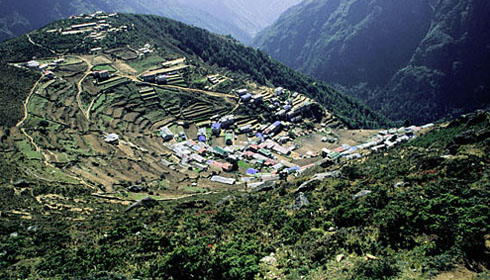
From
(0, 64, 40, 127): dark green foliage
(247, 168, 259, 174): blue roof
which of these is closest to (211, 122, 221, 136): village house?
(247, 168, 259, 174): blue roof

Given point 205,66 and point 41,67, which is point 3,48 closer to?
point 41,67

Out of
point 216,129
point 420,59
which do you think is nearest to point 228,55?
point 216,129

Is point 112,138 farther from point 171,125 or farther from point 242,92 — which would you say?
point 242,92

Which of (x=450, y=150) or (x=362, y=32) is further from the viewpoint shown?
(x=362, y=32)

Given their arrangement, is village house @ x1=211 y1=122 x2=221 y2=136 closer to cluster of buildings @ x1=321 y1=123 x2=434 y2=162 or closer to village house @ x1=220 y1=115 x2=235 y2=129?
village house @ x1=220 y1=115 x2=235 y2=129

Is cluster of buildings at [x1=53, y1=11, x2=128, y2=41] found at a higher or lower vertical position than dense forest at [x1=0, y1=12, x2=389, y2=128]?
lower

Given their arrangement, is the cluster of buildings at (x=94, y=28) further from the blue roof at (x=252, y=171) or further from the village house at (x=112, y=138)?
the blue roof at (x=252, y=171)

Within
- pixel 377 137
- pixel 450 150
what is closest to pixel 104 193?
pixel 450 150
